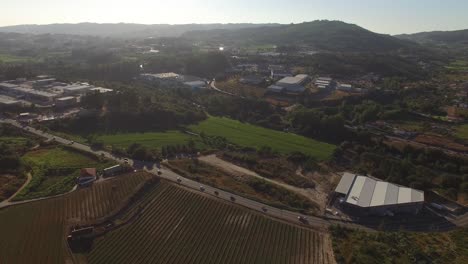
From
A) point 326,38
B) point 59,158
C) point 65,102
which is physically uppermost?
point 326,38

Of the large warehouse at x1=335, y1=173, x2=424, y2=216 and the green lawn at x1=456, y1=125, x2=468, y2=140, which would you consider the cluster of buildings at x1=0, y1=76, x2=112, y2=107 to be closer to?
the large warehouse at x1=335, y1=173, x2=424, y2=216

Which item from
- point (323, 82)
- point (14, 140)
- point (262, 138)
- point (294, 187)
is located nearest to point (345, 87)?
point (323, 82)

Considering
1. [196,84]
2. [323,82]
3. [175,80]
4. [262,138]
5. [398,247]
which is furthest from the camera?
[175,80]

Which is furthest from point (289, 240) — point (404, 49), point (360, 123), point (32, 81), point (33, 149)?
point (404, 49)

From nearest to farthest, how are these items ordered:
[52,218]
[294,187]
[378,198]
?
[52,218]
[378,198]
[294,187]

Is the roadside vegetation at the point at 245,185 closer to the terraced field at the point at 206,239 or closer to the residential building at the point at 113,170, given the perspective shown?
the terraced field at the point at 206,239

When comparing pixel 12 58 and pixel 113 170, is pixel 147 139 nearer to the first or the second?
pixel 113 170
